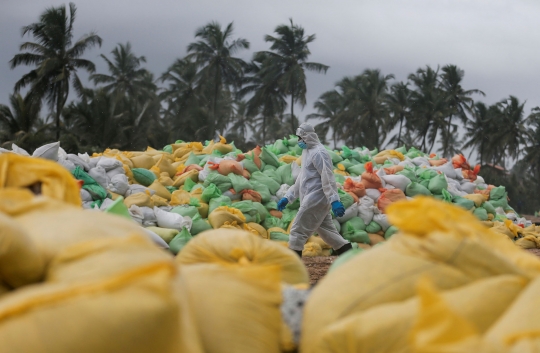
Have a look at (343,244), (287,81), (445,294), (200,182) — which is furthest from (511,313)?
(287,81)

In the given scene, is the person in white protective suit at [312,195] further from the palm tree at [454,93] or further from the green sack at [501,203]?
the palm tree at [454,93]

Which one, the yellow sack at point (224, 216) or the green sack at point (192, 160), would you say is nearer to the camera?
the yellow sack at point (224, 216)

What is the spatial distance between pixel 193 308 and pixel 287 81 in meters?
39.5

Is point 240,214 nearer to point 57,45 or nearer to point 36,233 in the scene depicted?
point 36,233

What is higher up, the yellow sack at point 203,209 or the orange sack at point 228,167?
the orange sack at point 228,167

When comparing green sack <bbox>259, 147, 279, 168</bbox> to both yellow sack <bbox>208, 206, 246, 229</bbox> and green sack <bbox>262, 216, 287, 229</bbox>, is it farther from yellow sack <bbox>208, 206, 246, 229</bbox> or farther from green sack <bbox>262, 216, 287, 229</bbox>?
yellow sack <bbox>208, 206, 246, 229</bbox>

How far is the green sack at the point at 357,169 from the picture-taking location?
429 inches

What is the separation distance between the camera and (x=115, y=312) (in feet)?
4.52

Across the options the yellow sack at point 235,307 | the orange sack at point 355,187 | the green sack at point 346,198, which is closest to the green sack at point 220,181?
the green sack at point 346,198

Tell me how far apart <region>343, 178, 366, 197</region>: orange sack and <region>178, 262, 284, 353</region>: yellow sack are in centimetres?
758

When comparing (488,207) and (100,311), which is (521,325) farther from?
(488,207)

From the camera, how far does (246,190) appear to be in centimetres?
908

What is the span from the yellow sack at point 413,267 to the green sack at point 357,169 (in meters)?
9.06

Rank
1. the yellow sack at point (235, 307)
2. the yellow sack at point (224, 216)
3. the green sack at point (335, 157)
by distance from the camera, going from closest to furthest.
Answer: the yellow sack at point (235, 307)
the yellow sack at point (224, 216)
the green sack at point (335, 157)
